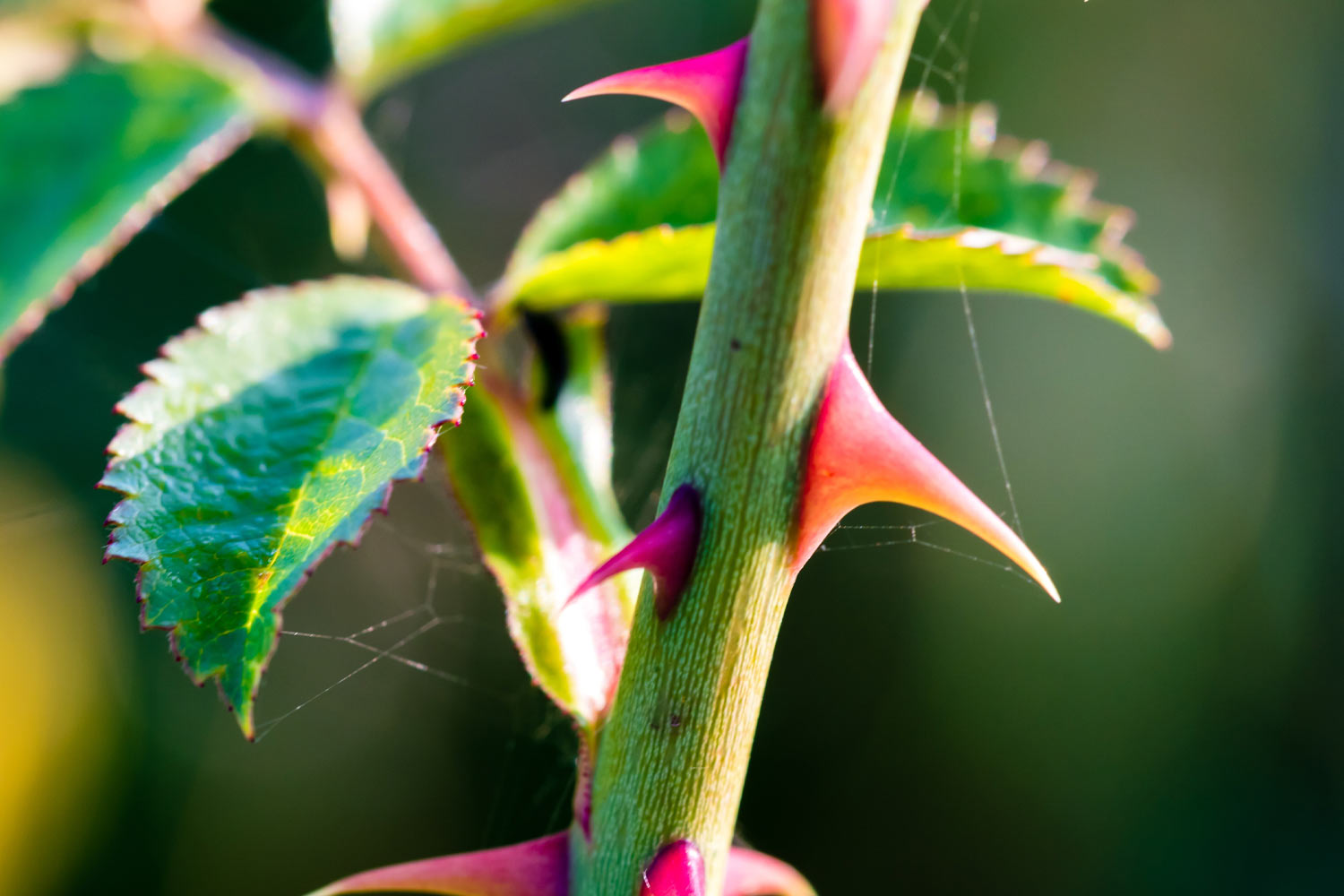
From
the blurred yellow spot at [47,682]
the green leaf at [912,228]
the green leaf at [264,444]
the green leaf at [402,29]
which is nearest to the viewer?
the green leaf at [264,444]

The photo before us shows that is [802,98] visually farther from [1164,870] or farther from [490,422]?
[1164,870]

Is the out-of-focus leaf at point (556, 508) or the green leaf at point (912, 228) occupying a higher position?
the green leaf at point (912, 228)

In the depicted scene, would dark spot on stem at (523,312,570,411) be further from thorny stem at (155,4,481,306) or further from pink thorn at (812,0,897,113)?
pink thorn at (812,0,897,113)

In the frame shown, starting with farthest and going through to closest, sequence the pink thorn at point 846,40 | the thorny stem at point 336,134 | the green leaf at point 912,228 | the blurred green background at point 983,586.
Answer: the blurred green background at point 983,586
the thorny stem at point 336,134
the green leaf at point 912,228
the pink thorn at point 846,40

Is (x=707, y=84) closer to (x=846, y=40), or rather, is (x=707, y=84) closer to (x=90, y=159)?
(x=846, y=40)

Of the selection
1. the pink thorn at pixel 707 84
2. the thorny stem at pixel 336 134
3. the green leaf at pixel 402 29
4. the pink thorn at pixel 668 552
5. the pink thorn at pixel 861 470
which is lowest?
the pink thorn at pixel 668 552

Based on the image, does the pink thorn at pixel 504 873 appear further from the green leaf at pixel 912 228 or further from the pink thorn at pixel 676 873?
the green leaf at pixel 912 228

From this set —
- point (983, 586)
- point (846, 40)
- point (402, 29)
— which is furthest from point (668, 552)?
point (983, 586)

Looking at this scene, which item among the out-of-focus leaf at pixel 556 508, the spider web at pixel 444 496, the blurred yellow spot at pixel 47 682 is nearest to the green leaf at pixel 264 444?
the out-of-focus leaf at pixel 556 508
